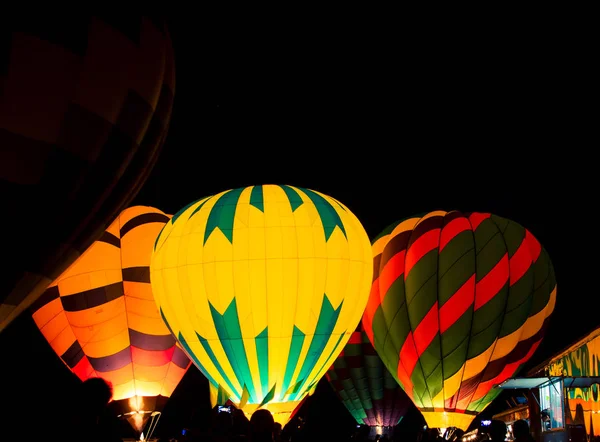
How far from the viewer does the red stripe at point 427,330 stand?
10695mm

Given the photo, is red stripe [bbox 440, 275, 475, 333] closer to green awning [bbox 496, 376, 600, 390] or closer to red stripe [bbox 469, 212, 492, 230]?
red stripe [bbox 469, 212, 492, 230]

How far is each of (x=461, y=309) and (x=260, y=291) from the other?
3.03 m

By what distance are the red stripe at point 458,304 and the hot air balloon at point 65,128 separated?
21.6 ft

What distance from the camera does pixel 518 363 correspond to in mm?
11242

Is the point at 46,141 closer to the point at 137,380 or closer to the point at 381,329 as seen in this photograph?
the point at 137,380

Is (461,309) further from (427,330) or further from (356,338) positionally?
(356,338)

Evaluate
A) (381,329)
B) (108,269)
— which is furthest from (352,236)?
(108,269)

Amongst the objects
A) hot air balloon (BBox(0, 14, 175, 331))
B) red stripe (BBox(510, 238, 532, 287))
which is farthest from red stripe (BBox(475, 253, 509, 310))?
hot air balloon (BBox(0, 14, 175, 331))

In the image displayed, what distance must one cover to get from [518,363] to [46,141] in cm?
866

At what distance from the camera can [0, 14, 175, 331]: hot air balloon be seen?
12.9 feet

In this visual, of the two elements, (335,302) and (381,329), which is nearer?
(335,302)

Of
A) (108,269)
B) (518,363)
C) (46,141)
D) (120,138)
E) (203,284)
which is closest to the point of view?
(46,141)

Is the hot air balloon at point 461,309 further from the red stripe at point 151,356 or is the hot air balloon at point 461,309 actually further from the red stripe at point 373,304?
the red stripe at point 151,356

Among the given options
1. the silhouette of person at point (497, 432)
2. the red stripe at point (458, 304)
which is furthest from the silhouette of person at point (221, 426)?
the red stripe at point (458, 304)
